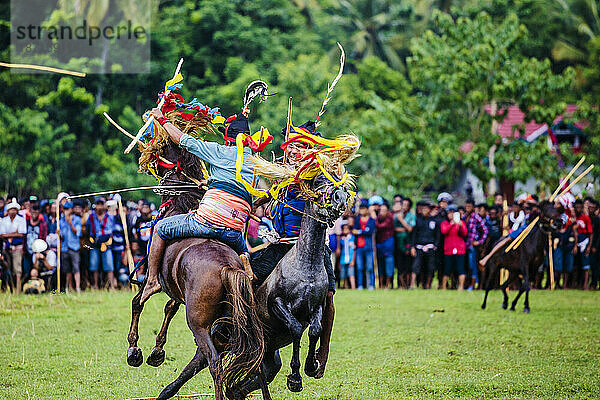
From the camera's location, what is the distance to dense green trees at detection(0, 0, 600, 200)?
24531mm

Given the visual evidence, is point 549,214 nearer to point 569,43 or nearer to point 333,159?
point 333,159

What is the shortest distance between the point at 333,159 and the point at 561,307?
1054 centimetres

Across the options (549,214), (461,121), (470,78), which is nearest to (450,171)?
(461,121)

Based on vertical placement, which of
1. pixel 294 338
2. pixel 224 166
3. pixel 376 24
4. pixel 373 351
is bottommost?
pixel 373 351

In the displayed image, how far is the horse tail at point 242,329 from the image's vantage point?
6.64 meters

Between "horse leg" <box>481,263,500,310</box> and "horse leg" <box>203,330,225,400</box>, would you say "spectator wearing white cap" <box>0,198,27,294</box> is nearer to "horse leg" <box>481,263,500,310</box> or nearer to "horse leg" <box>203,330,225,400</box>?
"horse leg" <box>481,263,500,310</box>

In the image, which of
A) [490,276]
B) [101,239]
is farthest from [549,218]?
[101,239]

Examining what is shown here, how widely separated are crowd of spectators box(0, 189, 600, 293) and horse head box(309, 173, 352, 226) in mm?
10889

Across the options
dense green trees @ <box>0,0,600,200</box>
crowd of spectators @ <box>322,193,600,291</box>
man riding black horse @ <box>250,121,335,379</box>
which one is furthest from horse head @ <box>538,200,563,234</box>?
A: man riding black horse @ <box>250,121,335,379</box>

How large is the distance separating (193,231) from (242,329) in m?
1.17

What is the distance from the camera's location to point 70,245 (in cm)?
1695

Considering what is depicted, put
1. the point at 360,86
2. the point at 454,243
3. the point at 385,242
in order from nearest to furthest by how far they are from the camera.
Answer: the point at 454,243 → the point at 385,242 → the point at 360,86

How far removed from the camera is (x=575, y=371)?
9.58 m

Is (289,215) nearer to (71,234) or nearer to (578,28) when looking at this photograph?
(71,234)
